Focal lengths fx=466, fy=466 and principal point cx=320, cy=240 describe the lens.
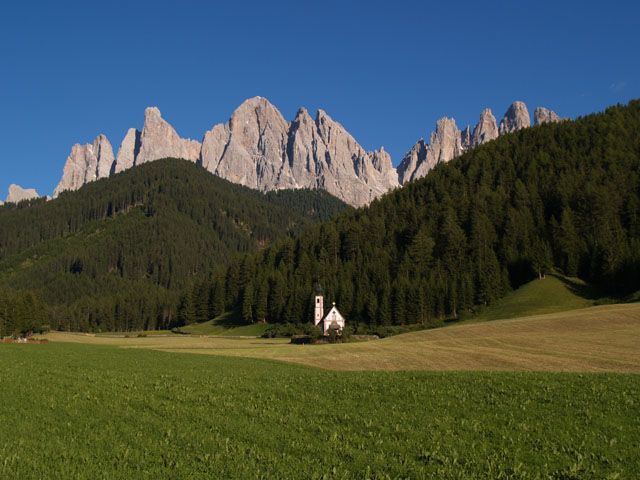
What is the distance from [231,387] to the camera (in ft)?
74.7

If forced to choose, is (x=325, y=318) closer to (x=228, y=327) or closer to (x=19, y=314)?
(x=228, y=327)

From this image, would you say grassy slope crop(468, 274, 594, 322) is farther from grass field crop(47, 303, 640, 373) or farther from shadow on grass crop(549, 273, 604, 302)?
grass field crop(47, 303, 640, 373)

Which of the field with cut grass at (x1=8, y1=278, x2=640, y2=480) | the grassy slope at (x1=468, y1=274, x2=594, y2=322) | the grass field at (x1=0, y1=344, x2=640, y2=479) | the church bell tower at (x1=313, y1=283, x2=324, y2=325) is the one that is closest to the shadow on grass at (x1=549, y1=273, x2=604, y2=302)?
the grassy slope at (x1=468, y1=274, x2=594, y2=322)

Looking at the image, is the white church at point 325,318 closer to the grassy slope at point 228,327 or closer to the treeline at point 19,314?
the grassy slope at point 228,327

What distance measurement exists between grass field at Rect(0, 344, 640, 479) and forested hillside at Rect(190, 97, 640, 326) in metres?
83.9

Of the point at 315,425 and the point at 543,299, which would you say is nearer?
the point at 315,425

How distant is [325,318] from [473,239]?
5050 cm

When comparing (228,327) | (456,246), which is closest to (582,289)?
(456,246)

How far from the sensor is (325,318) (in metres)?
104

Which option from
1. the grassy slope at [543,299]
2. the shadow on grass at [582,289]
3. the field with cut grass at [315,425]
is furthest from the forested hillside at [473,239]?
Result: the field with cut grass at [315,425]

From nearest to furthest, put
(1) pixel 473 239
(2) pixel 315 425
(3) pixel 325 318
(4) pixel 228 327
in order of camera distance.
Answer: (2) pixel 315 425
(3) pixel 325 318
(1) pixel 473 239
(4) pixel 228 327

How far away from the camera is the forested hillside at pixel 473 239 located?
351 ft

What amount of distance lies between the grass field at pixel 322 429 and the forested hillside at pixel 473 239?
8392 cm

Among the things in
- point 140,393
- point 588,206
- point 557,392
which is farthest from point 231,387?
Answer: point 588,206
